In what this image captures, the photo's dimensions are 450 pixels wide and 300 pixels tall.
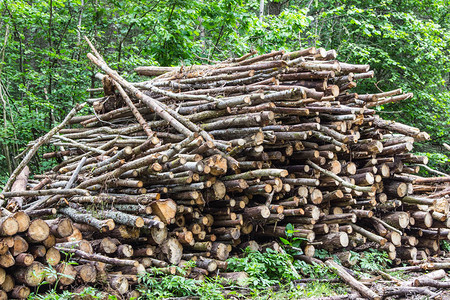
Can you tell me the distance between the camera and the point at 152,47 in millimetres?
11281

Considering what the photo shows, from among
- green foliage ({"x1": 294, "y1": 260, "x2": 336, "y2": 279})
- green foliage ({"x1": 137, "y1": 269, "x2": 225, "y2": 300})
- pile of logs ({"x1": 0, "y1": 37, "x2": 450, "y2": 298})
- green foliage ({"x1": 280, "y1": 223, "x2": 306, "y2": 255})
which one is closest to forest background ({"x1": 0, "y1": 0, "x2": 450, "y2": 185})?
pile of logs ({"x1": 0, "y1": 37, "x2": 450, "y2": 298})

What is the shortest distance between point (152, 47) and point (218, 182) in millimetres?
6668

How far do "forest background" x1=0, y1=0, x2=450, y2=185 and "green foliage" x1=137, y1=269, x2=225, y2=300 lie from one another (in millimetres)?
6590

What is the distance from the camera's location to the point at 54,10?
39.7ft

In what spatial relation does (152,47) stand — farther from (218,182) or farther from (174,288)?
(174,288)

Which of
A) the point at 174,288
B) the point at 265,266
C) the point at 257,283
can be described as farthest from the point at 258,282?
the point at 174,288

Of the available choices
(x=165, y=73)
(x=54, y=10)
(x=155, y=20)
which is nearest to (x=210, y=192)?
(x=165, y=73)

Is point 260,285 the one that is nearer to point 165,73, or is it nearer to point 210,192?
point 210,192

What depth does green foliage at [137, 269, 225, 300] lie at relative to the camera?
15.6 feet

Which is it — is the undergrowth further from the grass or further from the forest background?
the forest background

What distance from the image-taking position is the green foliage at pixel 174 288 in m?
4.75

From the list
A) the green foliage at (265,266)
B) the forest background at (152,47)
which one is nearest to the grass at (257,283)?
the green foliage at (265,266)

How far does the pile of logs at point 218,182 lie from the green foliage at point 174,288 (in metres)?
0.19

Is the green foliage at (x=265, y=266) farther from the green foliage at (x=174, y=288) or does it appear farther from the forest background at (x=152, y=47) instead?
the forest background at (x=152, y=47)
